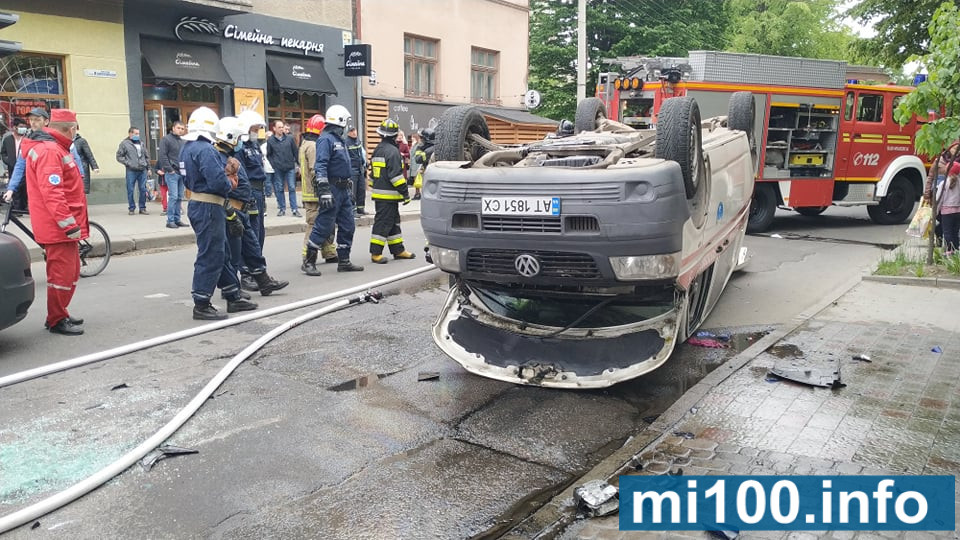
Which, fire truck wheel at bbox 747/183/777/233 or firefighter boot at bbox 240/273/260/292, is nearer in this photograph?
firefighter boot at bbox 240/273/260/292

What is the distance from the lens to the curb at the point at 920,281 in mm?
7793

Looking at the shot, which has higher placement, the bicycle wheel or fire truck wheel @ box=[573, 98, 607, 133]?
fire truck wheel @ box=[573, 98, 607, 133]

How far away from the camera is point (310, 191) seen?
9266 millimetres

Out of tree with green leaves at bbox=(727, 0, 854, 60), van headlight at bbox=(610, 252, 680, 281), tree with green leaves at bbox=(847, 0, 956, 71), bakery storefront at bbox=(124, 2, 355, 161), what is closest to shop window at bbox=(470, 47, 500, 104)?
bakery storefront at bbox=(124, 2, 355, 161)

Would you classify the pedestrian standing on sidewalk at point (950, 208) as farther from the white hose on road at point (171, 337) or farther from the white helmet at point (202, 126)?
the white helmet at point (202, 126)

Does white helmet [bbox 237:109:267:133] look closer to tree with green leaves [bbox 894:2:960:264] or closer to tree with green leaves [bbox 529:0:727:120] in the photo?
tree with green leaves [bbox 894:2:960:264]

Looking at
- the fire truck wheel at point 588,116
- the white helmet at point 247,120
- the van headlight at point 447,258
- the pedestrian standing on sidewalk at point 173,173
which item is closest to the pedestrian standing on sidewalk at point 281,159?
the pedestrian standing on sidewalk at point 173,173

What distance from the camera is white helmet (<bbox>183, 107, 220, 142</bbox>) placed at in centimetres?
668

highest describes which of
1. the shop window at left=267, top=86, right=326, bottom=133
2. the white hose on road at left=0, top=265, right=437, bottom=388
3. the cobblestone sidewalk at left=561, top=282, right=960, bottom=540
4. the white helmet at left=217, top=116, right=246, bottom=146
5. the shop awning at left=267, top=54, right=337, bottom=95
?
the shop awning at left=267, top=54, right=337, bottom=95

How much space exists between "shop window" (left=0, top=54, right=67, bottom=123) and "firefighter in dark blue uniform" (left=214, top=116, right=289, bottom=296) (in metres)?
8.95

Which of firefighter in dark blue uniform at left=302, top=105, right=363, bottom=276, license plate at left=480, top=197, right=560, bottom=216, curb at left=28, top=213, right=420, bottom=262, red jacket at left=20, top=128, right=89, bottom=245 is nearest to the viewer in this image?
license plate at left=480, top=197, right=560, bottom=216

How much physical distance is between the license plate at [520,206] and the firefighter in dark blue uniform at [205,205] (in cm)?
295

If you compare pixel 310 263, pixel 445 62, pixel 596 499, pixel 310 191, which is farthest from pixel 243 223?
pixel 445 62

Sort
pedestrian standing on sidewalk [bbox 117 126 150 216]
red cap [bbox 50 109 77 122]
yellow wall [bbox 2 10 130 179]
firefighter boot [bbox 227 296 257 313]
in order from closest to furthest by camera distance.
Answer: red cap [bbox 50 109 77 122]
firefighter boot [bbox 227 296 257 313]
pedestrian standing on sidewalk [bbox 117 126 150 216]
yellow wall [bbox 2 10 130 179]
